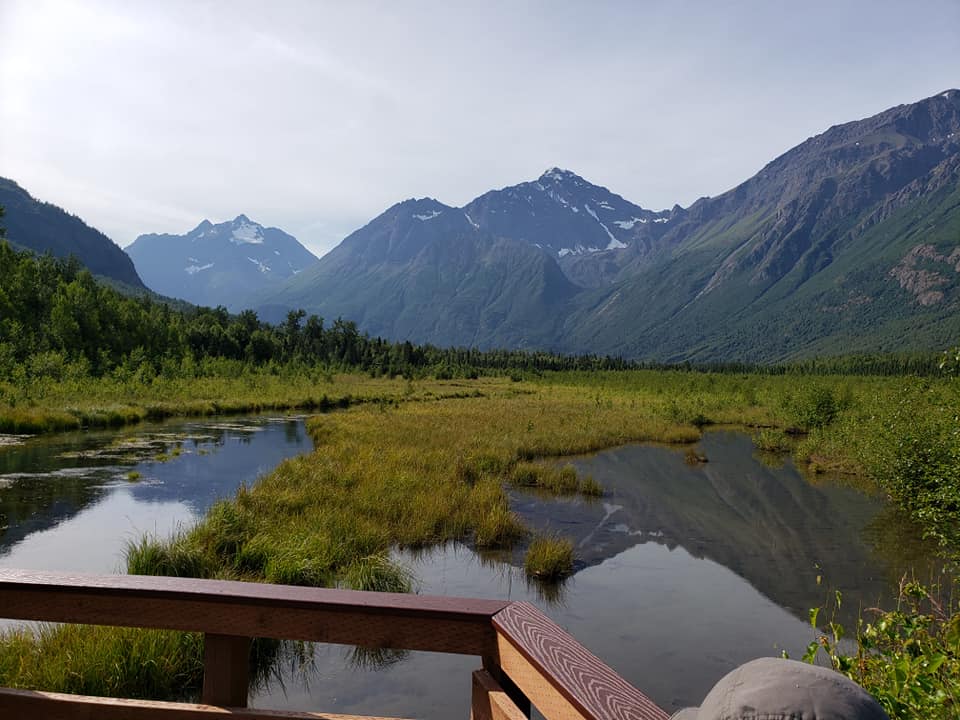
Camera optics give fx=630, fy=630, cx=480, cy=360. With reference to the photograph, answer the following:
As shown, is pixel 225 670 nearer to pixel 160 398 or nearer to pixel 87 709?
pixel 87 709

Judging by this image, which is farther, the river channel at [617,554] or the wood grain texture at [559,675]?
the river channel at [617,554]

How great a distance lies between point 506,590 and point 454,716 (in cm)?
414

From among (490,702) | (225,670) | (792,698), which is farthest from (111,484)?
(792,698)

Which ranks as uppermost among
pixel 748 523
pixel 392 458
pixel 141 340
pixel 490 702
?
pixel 141 340

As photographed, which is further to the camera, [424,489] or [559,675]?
[424,489]

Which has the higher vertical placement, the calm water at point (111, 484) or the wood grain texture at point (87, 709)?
the wood grain texture at point (87, 709)

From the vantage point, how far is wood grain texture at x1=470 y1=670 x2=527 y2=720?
2.31 meters

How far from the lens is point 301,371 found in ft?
222

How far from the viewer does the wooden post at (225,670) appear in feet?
8.50

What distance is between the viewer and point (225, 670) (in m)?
2.63

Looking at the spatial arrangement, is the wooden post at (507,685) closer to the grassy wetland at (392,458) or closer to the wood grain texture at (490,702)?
the wood grain texture at (490,702)

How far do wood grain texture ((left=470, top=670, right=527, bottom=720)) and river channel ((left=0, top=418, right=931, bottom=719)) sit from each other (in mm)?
5662

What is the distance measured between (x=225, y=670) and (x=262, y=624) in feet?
1.05

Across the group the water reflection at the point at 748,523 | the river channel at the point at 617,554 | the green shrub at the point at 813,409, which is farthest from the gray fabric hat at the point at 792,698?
the green shrub at the point at 813,409
